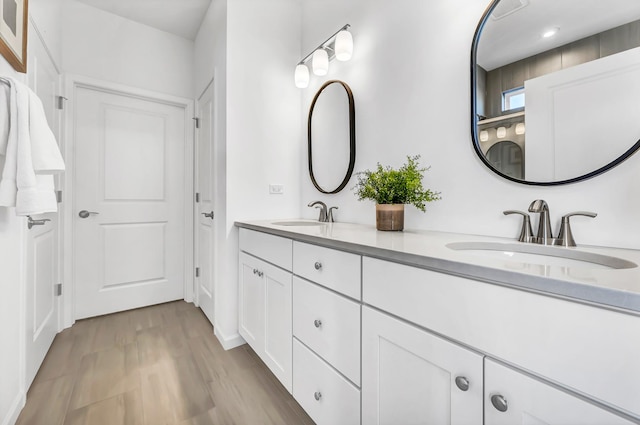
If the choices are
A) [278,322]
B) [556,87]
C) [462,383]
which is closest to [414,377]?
[462,383]

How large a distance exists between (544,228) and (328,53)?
5.56 ft

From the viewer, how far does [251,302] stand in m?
1.75

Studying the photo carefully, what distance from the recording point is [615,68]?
0.84 m

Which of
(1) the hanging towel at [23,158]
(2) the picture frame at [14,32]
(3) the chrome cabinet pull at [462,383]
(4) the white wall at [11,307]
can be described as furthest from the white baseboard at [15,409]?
(3) the chrome cabinet pull at [462,383]

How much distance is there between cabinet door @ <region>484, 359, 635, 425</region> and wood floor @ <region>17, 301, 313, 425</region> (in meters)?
0.99

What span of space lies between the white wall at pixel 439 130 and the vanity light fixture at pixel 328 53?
0.37 feet

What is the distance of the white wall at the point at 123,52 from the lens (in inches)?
90.0

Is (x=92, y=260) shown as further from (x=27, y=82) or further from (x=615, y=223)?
(x=615, y=223)

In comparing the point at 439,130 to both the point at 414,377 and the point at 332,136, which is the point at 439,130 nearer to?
the point at 332,136

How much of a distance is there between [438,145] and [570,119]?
0.46m

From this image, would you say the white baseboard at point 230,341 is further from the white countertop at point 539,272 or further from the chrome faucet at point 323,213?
the white countertop at point 539,272

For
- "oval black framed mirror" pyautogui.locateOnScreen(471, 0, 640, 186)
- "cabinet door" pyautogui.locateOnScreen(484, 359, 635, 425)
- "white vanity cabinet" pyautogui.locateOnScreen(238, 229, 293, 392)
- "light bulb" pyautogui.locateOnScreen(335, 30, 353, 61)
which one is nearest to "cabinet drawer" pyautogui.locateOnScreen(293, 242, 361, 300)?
"white vanity cabinet" pyautogui.locateOnScreen(238, 229, 293, 392)

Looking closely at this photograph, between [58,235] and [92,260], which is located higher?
[58,235]

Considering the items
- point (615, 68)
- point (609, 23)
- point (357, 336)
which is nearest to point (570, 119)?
point (615, 68)
